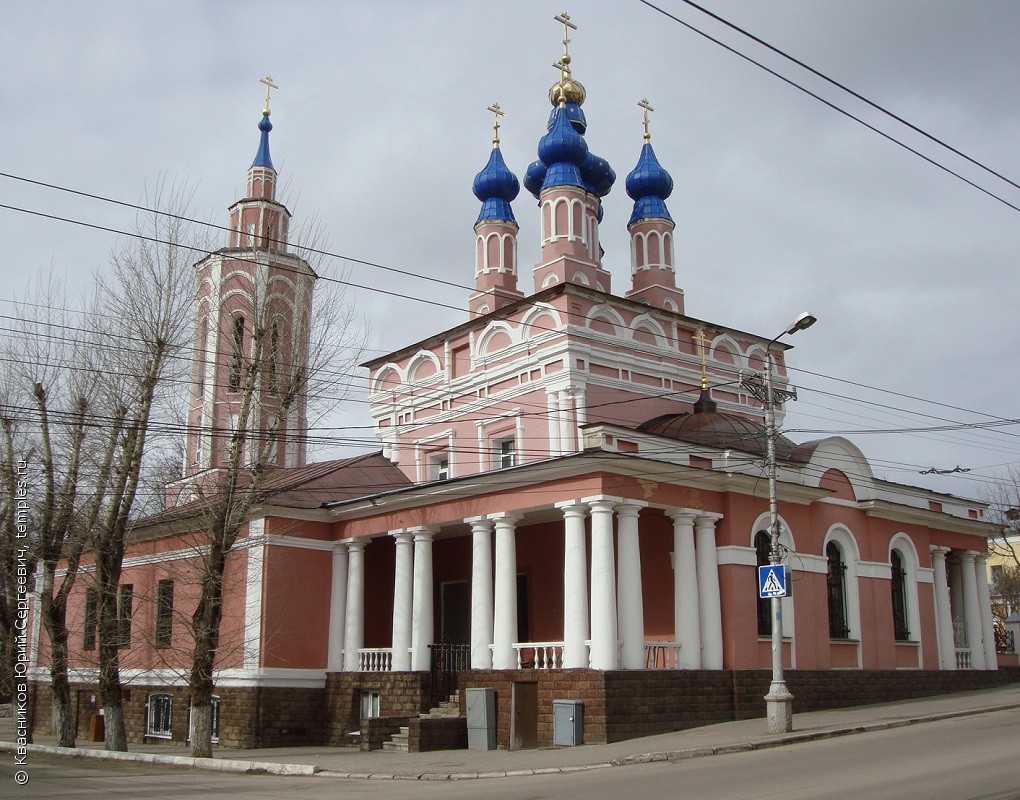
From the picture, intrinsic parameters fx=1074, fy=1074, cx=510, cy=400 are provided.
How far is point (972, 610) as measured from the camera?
27.2 metres

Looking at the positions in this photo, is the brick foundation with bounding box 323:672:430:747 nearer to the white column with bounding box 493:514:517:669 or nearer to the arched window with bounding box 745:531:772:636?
the white column with bounding box 493:514:517:669

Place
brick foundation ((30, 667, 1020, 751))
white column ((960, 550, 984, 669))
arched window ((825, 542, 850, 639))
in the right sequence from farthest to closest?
1. white column ((960, 550, 984, 669))
2. arched window ((825, 542, 850, 639))
3. brick foundation ((30, 667, 1020, 751))

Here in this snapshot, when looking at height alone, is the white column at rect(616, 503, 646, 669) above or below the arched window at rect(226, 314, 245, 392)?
below

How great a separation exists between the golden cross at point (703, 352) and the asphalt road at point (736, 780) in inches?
389

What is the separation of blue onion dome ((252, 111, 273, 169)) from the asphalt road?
64.1 ft

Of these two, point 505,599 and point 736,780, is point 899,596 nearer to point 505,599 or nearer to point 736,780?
point 505,599

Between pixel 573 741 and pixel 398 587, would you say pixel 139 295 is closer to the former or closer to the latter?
pixel 398 587

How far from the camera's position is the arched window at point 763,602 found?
21391 millimetres

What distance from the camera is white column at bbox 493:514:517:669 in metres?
19.9

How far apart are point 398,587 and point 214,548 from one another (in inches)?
184

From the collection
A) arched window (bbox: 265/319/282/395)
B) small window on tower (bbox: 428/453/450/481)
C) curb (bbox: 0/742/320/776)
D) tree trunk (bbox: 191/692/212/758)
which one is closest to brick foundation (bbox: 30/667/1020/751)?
tree trunk (bbox: 191/692/212/758)

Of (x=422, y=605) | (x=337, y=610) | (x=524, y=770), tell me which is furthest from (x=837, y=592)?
(x=337, y=610)

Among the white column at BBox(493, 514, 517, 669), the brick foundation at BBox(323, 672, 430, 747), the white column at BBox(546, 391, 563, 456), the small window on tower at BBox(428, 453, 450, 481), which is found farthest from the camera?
the small window on tower at BBox(428, 453, 450, 481)

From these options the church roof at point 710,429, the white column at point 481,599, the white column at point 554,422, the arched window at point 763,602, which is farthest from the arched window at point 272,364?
the arched window at point 763,602
